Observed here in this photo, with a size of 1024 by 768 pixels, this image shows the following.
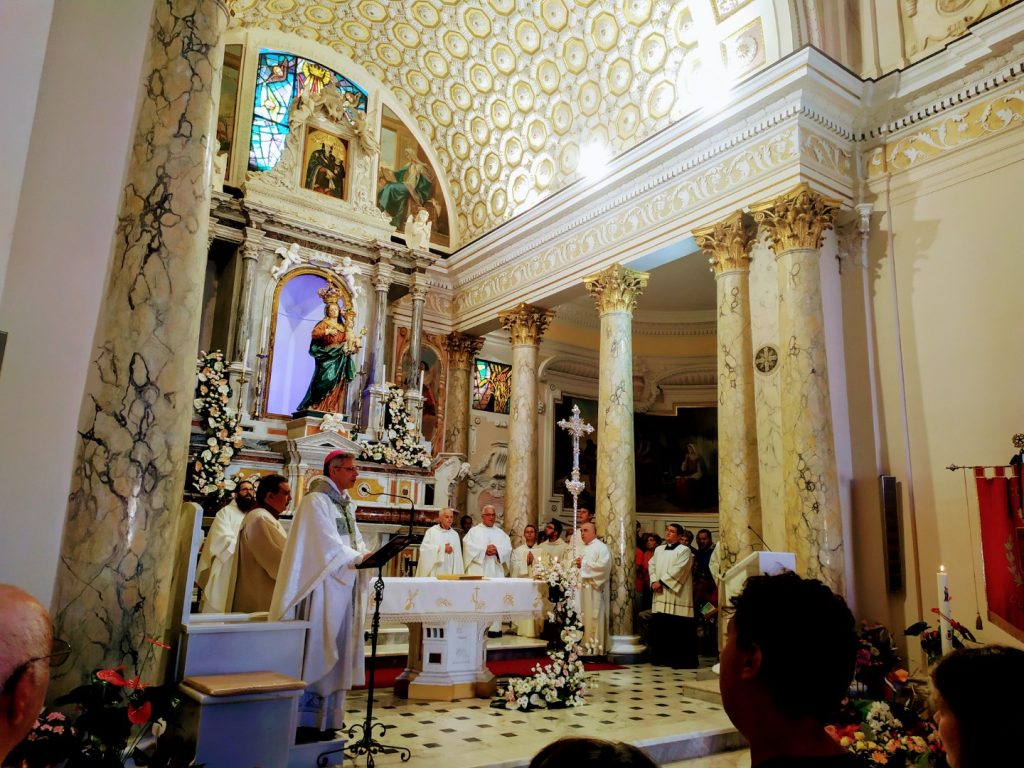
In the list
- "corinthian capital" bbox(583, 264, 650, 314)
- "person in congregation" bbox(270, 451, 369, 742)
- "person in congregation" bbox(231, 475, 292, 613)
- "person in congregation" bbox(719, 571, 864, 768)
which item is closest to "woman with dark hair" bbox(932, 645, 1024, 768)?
"person in congregation" bbox(719, 571, 864, 768)

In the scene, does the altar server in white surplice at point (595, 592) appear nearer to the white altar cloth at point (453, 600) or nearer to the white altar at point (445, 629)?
the white altar cloth at point (453, 600)

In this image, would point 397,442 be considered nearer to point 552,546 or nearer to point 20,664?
point 552,546

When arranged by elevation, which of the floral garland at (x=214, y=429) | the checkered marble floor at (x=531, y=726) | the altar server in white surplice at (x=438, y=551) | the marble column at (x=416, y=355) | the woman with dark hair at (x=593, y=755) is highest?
the marble column at (x=416, y=355)

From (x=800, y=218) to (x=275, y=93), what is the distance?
9.89 meters

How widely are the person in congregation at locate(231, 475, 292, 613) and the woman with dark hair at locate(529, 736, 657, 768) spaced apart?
4.57 m

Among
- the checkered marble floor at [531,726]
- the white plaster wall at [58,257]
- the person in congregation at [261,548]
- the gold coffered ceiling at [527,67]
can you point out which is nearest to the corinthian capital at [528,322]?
the gold coffered ceiling at [527,67]

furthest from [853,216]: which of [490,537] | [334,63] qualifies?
[334,63]

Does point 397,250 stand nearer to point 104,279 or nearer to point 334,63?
point 334,63

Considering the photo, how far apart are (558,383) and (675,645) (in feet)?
26.8

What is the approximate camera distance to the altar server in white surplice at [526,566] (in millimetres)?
10391

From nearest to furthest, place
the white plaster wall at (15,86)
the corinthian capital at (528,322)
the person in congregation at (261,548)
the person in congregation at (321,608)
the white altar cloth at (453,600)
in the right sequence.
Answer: the white plaster wall at (15,86) → the person in congregation at (321,608) → the person in congregation at (261,548) → the white altar cloth at (453,600) → the corinthian capital at (528,322)

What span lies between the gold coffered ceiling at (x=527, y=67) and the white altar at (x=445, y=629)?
6906mm

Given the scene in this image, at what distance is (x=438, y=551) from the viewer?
9.90 m

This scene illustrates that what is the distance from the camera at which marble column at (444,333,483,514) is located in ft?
46.9
